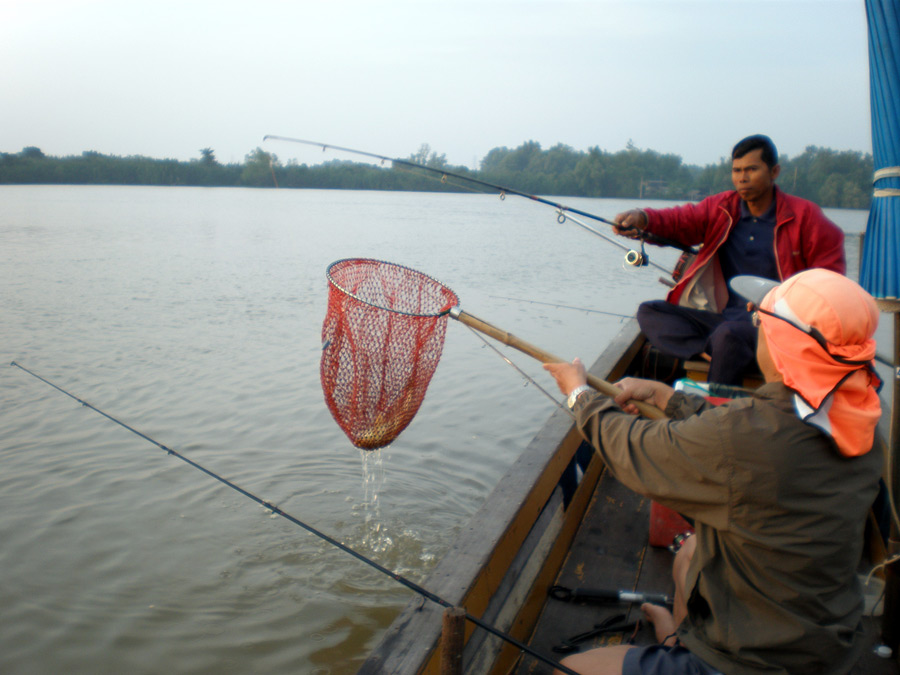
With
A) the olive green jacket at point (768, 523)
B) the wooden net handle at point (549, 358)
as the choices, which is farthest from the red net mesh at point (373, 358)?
the olive green jacket at point (768, 523)

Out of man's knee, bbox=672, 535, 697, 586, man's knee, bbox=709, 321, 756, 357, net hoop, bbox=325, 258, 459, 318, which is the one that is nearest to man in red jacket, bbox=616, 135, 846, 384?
man's knee, bbox=709, 321, 756, 357

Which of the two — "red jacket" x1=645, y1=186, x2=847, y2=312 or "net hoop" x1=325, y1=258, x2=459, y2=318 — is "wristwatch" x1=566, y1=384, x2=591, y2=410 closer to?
"net hoop" x1=325, y1=258, x2=459, y2=318

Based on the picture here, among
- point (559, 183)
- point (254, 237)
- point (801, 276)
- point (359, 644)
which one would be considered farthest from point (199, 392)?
point (559, 183)

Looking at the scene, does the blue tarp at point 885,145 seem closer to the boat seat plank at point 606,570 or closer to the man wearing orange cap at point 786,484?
the man wearing orange cap at point 786,484

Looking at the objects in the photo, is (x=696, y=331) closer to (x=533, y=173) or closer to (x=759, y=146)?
(x=759, y=146)

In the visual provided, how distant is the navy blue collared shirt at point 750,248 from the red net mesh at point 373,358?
185 centimetres

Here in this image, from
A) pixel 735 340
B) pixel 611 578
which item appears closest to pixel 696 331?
pixel 735 340

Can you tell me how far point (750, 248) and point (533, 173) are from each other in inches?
1055

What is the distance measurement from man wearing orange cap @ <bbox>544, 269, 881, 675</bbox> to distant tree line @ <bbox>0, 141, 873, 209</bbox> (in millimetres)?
2954

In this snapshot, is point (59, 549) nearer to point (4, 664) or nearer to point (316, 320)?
point (4, 664)

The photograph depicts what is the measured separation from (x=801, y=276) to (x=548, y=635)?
1615mm

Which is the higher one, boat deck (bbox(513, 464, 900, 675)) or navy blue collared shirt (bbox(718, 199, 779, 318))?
navy blue collared shirt (bbox(718, 199, 779, 318))

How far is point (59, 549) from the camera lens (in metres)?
4.54

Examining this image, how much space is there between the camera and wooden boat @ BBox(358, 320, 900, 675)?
6.72 feet
